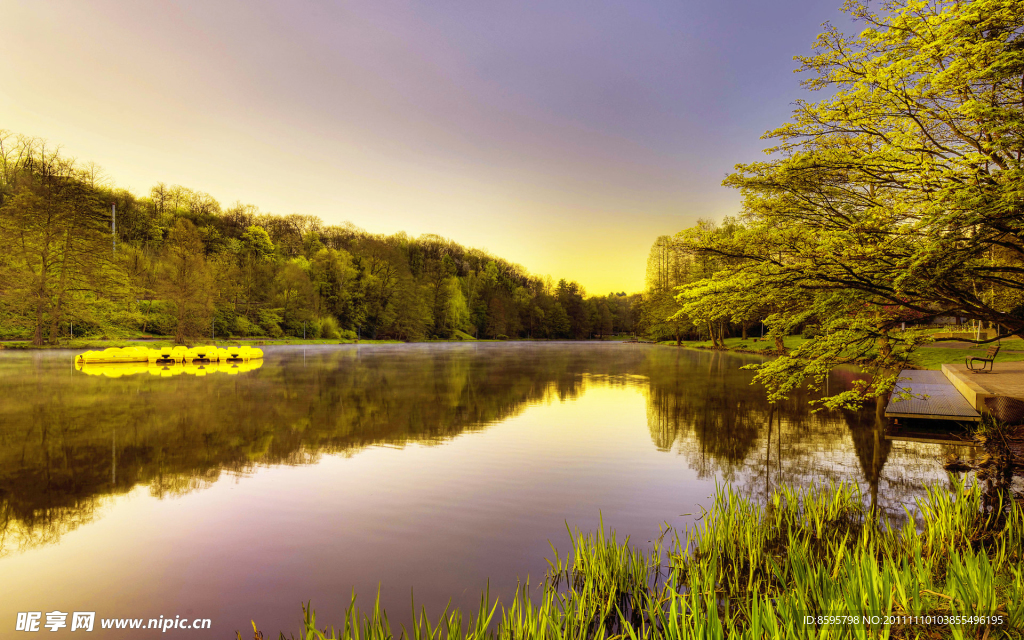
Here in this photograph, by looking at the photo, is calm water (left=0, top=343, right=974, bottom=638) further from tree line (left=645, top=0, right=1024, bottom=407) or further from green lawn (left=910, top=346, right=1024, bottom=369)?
green lawn (left=910, top=346, right=1024, bottom=369)

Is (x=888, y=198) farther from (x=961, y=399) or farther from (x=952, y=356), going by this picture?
(x=952, y=356)

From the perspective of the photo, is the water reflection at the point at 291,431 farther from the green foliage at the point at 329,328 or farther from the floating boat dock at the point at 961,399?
the green foliage at the point at 329,328

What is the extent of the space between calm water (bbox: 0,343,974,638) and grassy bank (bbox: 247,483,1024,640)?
2.27 feet

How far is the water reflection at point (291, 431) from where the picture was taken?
7929 mm

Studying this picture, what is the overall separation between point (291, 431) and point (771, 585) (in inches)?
426

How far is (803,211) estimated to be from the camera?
735cm

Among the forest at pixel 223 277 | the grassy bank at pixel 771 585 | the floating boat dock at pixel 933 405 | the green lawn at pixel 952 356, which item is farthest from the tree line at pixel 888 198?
the forest at pixel 223 277

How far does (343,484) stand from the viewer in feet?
27.1

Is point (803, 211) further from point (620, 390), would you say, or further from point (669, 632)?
point (620, 390)

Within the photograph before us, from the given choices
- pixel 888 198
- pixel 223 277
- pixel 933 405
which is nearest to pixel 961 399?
pixel 933 405

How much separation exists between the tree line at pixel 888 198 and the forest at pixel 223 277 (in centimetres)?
4710

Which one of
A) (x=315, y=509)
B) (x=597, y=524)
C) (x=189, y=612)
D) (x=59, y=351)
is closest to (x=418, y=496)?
(x=315, y=509)

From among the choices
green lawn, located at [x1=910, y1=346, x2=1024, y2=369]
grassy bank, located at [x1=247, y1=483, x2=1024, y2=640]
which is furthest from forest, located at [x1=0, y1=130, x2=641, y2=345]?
green lawn, located at [x1=910, y1=346, x2=1024, y2=369]

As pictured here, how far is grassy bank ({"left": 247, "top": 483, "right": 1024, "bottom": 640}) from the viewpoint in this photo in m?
3.20
